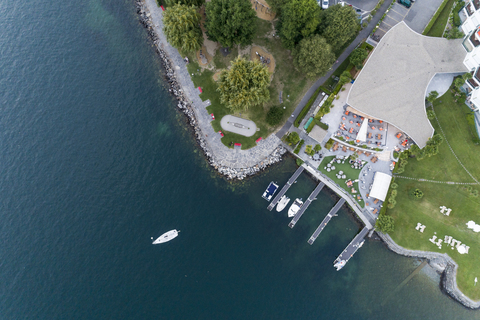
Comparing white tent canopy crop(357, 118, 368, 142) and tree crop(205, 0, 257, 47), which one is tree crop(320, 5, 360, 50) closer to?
tree crop(205, 0, 257, 47)

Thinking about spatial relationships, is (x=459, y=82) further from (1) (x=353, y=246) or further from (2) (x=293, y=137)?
(1) (x=353, y=246)

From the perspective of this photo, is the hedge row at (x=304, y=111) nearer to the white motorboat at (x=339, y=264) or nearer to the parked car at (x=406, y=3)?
the parked car at (x=406, y=3)

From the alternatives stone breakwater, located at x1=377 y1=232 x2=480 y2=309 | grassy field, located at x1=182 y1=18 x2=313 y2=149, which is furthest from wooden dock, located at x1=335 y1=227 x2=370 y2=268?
grassy field, located at x1=182 y1=18 x2=313 y2=149

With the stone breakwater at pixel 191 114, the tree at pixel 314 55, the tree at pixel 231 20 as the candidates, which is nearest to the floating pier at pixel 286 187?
the stone breakwater at pixel 191 114

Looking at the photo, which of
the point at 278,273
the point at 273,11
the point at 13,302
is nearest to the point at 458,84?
the point at 273,11

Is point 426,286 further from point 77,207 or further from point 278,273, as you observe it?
point 77,207

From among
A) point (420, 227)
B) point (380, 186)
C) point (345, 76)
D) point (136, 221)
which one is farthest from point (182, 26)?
point (420, 227)
